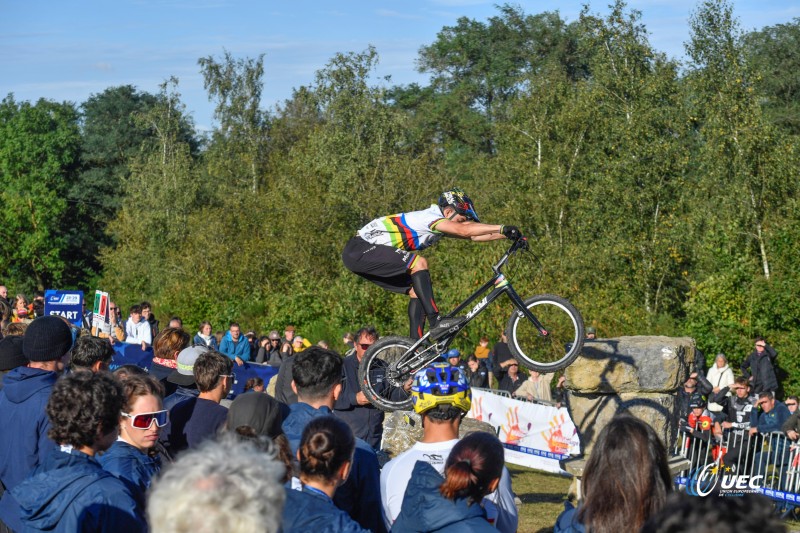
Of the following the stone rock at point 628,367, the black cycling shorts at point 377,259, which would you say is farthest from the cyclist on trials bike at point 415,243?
the stone rock at point 628,367

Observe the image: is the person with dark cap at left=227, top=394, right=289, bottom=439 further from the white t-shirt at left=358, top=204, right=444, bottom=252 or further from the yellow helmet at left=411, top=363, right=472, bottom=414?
the white t-shirt at left=358, top=204, right=444, bottom=252

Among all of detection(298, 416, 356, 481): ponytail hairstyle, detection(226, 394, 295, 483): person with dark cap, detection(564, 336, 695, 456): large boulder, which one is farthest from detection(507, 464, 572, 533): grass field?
detection(298, 416, 356, 481): ponytail hairstyle

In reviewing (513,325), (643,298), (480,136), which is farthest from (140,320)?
(480,136)

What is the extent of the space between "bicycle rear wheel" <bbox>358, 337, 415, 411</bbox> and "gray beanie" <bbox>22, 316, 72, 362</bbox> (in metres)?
3.96

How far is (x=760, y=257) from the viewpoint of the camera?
24156 mm

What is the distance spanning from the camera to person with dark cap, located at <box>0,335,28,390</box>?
18.9ft

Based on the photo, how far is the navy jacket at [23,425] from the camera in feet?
16.6

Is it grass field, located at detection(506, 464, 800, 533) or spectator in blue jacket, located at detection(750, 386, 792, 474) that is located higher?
spectator in blue jacket, located at detection(750, 386, 792, 474)

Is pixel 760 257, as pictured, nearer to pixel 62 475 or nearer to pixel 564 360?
pixel 564 360

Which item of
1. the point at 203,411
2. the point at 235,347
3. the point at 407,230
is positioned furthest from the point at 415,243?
the point at 235,347

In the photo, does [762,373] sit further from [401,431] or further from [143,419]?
[143,419]

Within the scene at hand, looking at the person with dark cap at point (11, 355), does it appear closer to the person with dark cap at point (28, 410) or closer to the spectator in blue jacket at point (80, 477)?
the person with dark cap at point (28, 410)

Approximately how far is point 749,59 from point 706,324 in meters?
8.11

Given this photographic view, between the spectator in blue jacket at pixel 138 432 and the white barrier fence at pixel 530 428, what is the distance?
940 cm
